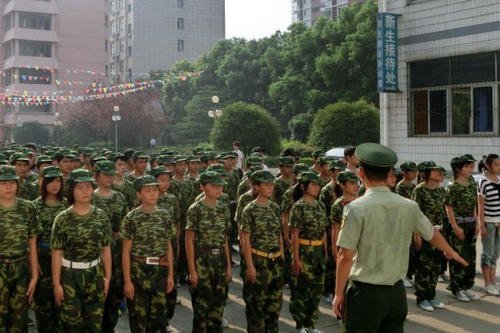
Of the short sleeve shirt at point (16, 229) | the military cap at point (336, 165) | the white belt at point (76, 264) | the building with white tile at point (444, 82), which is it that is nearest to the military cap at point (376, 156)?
the white belt at point (76, 264)

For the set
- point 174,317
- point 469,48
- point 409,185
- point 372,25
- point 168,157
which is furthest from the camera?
point 372,25

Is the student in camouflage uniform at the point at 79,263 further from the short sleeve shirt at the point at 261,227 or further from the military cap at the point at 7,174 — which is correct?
the short sleeve shirt at the point at 261,227

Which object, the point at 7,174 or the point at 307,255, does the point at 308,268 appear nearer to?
the point at 307,255

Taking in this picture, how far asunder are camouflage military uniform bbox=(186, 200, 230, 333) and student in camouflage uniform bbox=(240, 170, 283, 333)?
249 mm

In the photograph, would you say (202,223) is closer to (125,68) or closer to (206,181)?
(206,181)

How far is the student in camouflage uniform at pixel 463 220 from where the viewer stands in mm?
7489

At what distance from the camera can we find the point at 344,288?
3.79 meters

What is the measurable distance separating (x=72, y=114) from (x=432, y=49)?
3472 cm

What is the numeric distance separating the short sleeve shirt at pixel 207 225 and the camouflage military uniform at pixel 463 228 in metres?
3.23

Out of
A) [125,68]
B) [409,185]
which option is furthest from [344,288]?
[125,68]

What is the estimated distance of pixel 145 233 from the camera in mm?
5406

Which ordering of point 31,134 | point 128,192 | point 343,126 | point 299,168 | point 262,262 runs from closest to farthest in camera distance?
point 262,262, point 128,192, point 299,168, point 343,126, point 31,134

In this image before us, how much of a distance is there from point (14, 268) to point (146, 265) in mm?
1136

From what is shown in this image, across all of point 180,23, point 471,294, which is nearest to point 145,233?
point 471,294
